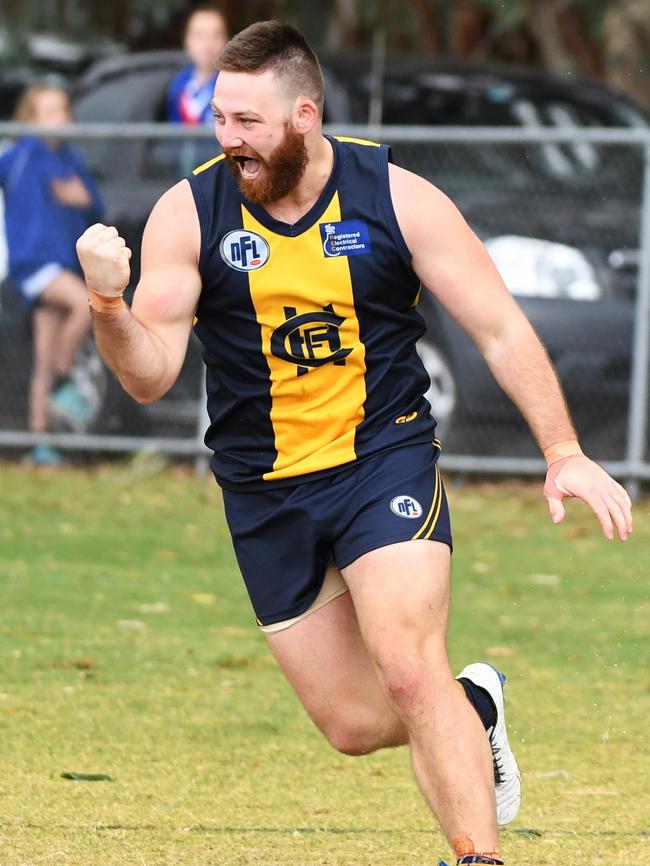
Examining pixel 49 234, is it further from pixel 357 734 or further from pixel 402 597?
pixel 402 597

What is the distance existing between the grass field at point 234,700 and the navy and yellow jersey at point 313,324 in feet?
3.80

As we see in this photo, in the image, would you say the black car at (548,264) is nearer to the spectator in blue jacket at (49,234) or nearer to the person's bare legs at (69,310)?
the spectator in blue jacket at (49,234)

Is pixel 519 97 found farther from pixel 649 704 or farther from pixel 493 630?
pixel 649 704

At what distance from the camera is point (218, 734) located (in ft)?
21.6

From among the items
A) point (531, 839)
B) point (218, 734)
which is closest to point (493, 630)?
point (218, 734)

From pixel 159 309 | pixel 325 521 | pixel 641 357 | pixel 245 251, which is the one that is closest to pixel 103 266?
pixel 159 309

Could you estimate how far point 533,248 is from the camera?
1095cm

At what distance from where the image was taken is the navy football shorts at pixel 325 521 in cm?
480

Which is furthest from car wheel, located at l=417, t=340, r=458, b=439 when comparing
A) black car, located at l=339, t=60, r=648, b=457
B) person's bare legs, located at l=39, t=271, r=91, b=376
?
person's bare legs, located at l=39, t=271, r=91, b=376

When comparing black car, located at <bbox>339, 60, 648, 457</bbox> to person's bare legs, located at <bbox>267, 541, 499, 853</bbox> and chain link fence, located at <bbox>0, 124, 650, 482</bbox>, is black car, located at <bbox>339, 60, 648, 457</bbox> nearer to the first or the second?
chain link fence, located at <bbox>0, 124, 650, 482</bbox>

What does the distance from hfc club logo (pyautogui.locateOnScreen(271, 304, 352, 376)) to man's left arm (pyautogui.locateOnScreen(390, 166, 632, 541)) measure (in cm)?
28

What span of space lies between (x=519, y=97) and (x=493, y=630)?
15.9 ft

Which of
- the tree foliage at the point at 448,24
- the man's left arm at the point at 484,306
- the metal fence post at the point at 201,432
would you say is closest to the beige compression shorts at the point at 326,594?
the man's left arm at the point at 484,306

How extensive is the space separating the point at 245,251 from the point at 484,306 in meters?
0.64
